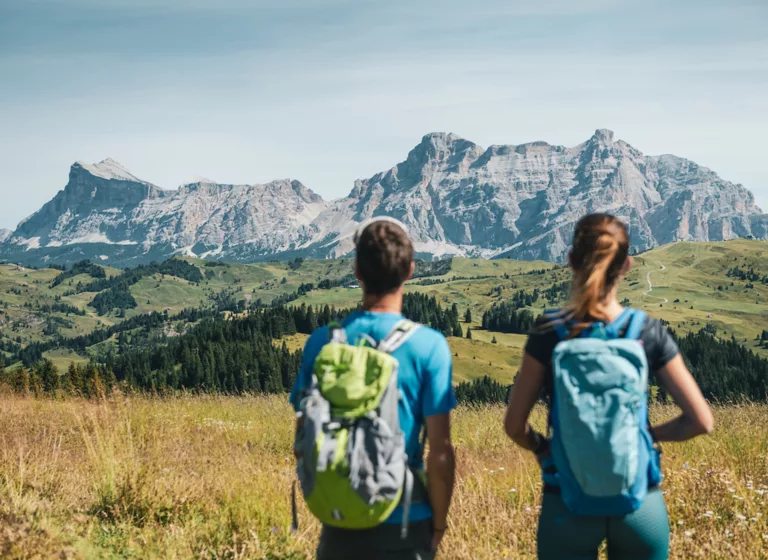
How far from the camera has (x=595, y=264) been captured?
3.53 m

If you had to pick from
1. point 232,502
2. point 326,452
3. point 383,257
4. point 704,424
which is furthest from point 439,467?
point 232,502

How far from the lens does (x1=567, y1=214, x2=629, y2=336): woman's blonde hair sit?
3.52 metres

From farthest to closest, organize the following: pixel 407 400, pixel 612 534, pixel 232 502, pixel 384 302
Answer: pixel 232 502 < pixel 384 302 < pixel 407 400 < pixel 612 534

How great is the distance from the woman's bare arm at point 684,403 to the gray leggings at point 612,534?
40 centimetres

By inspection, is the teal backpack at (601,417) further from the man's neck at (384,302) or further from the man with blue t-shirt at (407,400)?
the man's neck at (384,302)

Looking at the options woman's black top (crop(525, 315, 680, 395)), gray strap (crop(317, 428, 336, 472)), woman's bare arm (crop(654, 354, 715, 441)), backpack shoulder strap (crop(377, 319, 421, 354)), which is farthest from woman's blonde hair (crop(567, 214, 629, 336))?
gray strap (crop(317, 428, 336, 472))

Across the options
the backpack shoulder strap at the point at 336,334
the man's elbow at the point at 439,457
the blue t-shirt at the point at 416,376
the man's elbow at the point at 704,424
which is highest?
the backpack shoulder strap at the point at 336,334

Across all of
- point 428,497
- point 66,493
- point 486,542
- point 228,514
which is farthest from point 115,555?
point 428,497

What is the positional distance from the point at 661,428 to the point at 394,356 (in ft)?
5.57

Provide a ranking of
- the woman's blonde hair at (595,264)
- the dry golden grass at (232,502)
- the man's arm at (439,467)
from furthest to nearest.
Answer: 1. the dry golden grass at (232,502)
2. the man's arm at (439,467)
3. the woman's blonde hair at (595,264)

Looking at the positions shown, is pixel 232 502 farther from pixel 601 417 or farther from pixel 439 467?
pixel 601 417

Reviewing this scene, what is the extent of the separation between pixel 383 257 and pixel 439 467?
48.9 inches

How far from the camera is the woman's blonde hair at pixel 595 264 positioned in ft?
11.5

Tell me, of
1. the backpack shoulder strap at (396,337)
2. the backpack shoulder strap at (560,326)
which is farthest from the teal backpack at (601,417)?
the backpack shoulder strap at (396,337)
